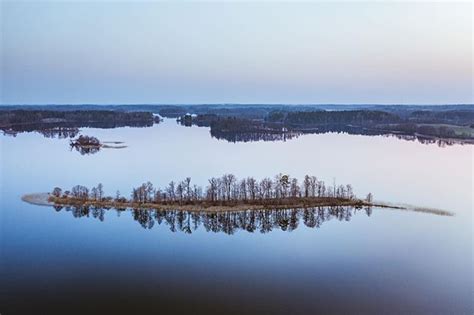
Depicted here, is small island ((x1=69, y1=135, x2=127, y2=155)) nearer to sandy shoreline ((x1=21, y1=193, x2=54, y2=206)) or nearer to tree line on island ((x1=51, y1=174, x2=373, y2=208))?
sandy shoreline ((x1=21, y1=193, x2=54, y2=206))

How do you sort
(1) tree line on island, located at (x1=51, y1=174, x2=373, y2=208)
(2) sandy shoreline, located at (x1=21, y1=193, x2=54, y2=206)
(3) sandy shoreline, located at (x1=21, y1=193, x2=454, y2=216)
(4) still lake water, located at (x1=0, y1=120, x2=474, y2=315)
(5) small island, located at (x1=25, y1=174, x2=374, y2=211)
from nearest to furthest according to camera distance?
1. (4) still lake water, located at (x1=0, y1=120, x2=474, y2=315)
2. (3) sandy shoreline, located at (x1=21, y1=193, x2=454, y2=216)
3. (5) small island, located at (x1=25, y1=174, x2=374, y2=211)
4. (1) tree line on island, located at (x1=51, y1=174, x2=373, y2=208)
5. (2) sandy shoreline, located at (x1=21, y1=193, x2=54, y2=206)

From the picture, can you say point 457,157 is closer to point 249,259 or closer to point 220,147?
point 220,147

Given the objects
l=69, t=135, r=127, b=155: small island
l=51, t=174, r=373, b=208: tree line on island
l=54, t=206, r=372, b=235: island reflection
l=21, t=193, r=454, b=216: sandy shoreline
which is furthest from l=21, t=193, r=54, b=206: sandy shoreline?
l=69, t=135, r=127, b=155: small island

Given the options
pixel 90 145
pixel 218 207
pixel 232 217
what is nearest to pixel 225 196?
Answer: pixel 218 207

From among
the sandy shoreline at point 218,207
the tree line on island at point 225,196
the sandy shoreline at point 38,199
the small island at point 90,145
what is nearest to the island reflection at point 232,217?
the sandy shoreline at point 218,207

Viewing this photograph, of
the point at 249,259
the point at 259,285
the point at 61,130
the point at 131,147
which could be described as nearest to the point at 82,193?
the point at 249,259

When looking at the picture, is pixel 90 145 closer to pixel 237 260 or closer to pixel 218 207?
pixel 218 207

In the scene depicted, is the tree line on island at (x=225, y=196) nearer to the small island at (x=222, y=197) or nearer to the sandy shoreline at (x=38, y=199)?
the small island at (x=222, y=197)
